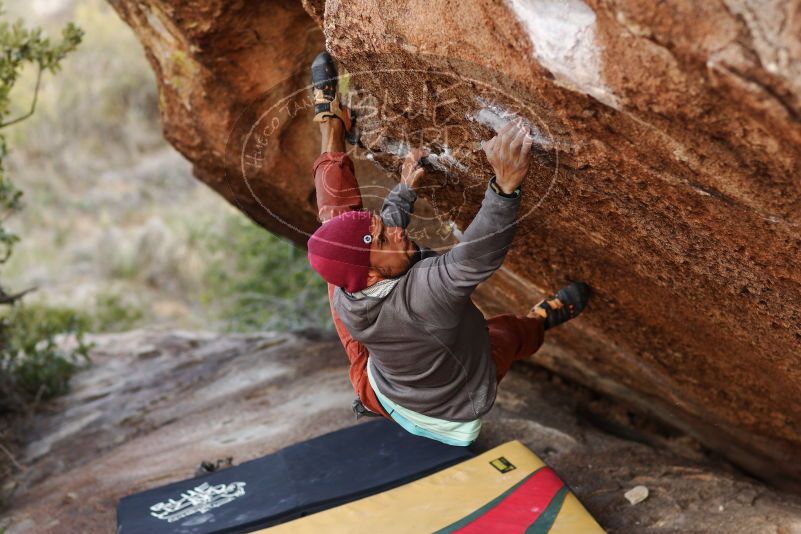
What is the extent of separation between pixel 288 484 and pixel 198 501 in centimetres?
36

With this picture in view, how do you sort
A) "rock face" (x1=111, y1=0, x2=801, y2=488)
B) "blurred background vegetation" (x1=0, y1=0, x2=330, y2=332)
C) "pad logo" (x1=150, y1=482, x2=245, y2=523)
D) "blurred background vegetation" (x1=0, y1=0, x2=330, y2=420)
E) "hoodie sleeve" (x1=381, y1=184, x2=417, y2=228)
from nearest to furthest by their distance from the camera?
1. "rock face" (x1=111, y1=0, x2=801, y2=488)
2. "hoodie sleeve" (x1=381, y1=184, x2=417, y2=228)
3. "pad logo" (x1=150, y1=482, x2=245, y2=523)
4. "blurred background vegetation" (x1=0, y1=0, x2=330, y2=420)
5. "blurred background vegetation" (x1=0, y1=0, x2=330, y2=332)

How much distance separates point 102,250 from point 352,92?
27.0 ft

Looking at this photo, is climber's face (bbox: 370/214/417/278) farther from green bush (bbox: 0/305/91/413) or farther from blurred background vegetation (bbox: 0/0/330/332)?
blurred background vegetation (bbox: 0/0/330/332)

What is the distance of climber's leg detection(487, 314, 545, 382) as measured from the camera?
2.89 metres

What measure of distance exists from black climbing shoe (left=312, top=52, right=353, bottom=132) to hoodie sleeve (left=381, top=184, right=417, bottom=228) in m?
0.37

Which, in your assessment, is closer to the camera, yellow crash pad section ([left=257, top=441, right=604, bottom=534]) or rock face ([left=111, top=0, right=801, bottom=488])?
rock face ([left=111, top=0, right=801, bottom=488])

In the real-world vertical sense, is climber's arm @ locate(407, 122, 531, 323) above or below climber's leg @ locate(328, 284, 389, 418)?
above

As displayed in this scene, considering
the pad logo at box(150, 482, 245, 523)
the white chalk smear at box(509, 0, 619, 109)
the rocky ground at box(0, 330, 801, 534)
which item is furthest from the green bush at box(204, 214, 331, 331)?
the white chalk smear at box(509, 0, 619, 109)

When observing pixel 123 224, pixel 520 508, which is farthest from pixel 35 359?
pixel 123 224

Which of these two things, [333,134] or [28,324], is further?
[28,324]

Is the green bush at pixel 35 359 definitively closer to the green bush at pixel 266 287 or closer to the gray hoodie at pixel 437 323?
the green bush at pixel 266 287

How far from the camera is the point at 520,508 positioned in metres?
2.80

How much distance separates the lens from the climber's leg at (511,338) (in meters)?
2.89

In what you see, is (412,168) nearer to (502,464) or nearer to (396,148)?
(396,148)
